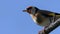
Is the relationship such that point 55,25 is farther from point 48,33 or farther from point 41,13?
point 41,13

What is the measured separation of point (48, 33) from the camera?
2666 millimetres

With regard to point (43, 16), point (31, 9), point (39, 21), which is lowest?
point (39, 21)

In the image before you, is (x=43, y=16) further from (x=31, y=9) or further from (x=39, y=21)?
(x=31, y=9)

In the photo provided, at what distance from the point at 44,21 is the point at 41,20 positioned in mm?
166

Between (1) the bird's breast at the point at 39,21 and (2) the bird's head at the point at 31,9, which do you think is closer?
(1) the bird's breast at the point at 39,21

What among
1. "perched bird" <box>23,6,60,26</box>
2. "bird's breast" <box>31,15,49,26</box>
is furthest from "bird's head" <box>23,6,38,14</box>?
"bird's breast" <box>31,15,49,26</box>

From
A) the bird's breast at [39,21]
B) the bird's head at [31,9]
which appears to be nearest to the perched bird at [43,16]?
the bird's breast at [39,21]

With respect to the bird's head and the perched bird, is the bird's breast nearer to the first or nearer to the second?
the perched bird

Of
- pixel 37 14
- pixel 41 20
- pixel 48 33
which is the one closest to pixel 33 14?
pixel 37 14

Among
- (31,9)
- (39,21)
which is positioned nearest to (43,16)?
(39,21)

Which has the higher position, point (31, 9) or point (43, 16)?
point (31, 9)

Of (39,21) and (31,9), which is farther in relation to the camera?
(31,9)

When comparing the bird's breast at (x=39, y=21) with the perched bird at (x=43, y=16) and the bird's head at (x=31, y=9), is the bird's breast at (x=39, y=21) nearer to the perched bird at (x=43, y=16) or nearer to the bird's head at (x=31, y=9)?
the perched bird at (x=43, y=16)

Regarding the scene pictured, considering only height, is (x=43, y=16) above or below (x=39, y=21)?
above
